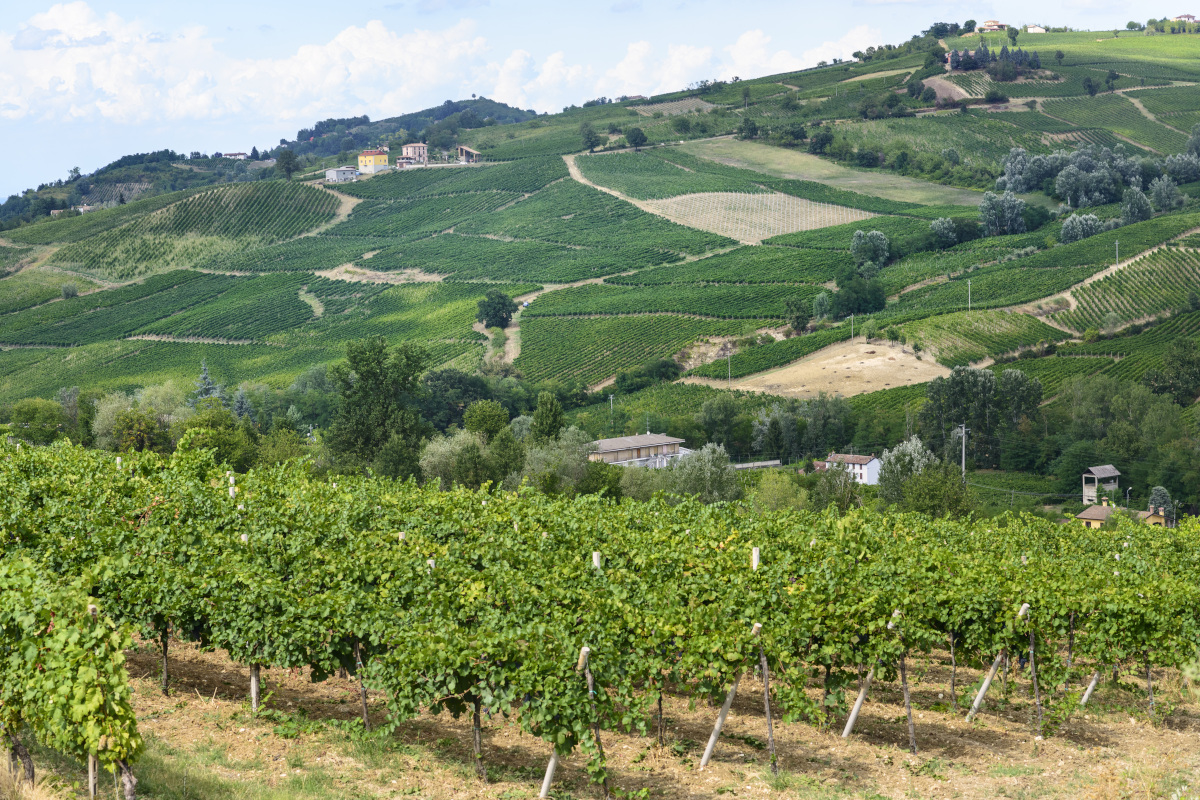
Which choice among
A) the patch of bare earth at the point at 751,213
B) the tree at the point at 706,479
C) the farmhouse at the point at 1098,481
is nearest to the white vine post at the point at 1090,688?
the tree at the point at 706,479

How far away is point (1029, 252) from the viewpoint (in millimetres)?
115812

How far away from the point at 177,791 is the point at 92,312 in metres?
122

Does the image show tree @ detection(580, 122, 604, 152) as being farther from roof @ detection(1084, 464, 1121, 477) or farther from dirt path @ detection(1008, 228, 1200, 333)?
roof @ detection(1084, 464, 1121, 477)

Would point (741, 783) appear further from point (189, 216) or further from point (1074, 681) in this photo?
point (189, 216)

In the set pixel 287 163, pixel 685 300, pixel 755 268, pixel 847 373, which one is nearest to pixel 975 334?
pixel 847 373

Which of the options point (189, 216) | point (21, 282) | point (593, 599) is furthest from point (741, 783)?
point (189, 216)

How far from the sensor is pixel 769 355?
92.6 m

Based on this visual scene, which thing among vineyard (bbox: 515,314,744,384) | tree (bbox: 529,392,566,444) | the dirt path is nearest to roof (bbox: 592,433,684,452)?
tree (bbox: 529,392,566,444)

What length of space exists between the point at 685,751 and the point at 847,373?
76234 mm

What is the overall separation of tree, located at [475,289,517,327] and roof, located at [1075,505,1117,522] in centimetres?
6504

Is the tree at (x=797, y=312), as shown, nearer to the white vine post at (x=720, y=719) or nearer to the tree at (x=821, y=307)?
the tree at (x=821, y=307)

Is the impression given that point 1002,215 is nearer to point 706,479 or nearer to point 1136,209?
point 1136,209

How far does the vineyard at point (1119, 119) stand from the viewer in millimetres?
162188

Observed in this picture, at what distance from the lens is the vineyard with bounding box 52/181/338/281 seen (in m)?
136
